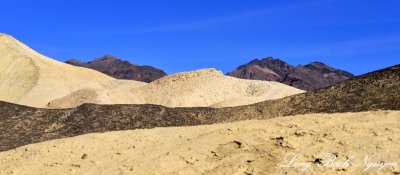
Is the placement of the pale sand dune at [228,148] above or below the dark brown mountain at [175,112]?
below

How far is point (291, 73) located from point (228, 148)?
253 feet

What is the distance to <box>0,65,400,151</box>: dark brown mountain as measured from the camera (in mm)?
17625

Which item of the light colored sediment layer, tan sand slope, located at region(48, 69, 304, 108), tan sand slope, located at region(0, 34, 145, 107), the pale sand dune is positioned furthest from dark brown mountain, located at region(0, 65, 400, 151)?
tan sand slope, located at region(0, 34, 145, 107)

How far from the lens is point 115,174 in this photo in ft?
28.0

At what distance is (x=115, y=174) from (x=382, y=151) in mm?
4165

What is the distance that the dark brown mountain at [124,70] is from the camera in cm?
9712

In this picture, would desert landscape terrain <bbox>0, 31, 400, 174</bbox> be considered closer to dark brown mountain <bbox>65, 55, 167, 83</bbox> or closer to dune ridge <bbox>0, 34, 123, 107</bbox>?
dune ridge <bbox>0, 34, 123, 107</bbox>

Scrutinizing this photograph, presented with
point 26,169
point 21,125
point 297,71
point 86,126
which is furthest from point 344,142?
point 297,71

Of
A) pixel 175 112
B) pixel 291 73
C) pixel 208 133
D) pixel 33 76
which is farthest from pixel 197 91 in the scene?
pixel 291 73

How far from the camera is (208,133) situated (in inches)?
368

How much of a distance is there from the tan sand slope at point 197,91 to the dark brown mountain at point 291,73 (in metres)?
38.2

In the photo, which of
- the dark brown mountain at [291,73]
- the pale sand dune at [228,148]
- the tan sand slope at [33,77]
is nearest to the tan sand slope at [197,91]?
the tan sand slope at [33,77]

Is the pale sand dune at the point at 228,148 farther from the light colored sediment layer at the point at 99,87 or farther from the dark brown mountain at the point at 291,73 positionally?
the dark brown mountain at the point at 291,73

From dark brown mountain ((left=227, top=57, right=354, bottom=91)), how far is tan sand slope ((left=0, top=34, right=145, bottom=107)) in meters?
38.1
